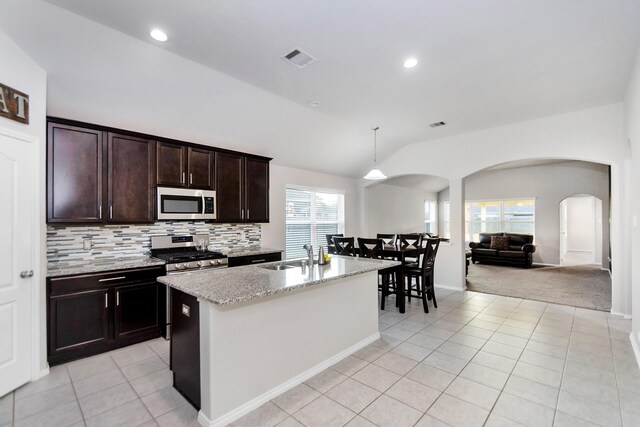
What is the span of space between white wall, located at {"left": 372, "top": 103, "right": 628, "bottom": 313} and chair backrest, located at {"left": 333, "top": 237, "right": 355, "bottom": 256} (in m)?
2.22

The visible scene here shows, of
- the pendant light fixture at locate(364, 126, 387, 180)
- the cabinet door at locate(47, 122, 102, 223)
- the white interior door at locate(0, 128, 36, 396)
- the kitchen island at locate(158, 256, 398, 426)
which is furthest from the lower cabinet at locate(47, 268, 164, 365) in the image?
the pendant light fixture at locate(364, 126, 387, 180)

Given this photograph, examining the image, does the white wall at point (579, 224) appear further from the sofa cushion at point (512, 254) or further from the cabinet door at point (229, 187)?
the cabinet door at point (229, 187)

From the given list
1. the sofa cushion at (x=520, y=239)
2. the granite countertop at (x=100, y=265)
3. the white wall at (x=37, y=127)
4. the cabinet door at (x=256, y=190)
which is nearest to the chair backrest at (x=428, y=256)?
the cabinet door at (x=256, y=190)

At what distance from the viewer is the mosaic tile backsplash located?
10.7 ft

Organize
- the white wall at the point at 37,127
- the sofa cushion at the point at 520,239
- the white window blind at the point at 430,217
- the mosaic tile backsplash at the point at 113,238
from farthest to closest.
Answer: the white window blind at the point at 430,217 → the sofa cushion at the point at 520,239 → the mosaic tile backsplash at the point at 113,238 → the white wall at the point at 37,127

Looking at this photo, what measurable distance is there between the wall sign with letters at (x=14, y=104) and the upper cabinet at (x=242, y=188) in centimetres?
205

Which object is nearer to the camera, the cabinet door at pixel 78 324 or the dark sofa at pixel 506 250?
the cabinet door at pixel 78 324

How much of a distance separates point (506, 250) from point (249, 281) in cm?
863

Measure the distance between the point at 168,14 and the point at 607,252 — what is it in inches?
413

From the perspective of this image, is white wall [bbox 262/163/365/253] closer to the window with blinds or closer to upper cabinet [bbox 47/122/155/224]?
the window with blinds

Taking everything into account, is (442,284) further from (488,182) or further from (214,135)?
(488,182)

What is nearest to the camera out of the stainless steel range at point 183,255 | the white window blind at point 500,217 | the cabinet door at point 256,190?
the stainless steel range at point 183,255

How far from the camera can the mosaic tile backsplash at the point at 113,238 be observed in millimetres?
3250

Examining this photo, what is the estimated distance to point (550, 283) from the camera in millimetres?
6215
